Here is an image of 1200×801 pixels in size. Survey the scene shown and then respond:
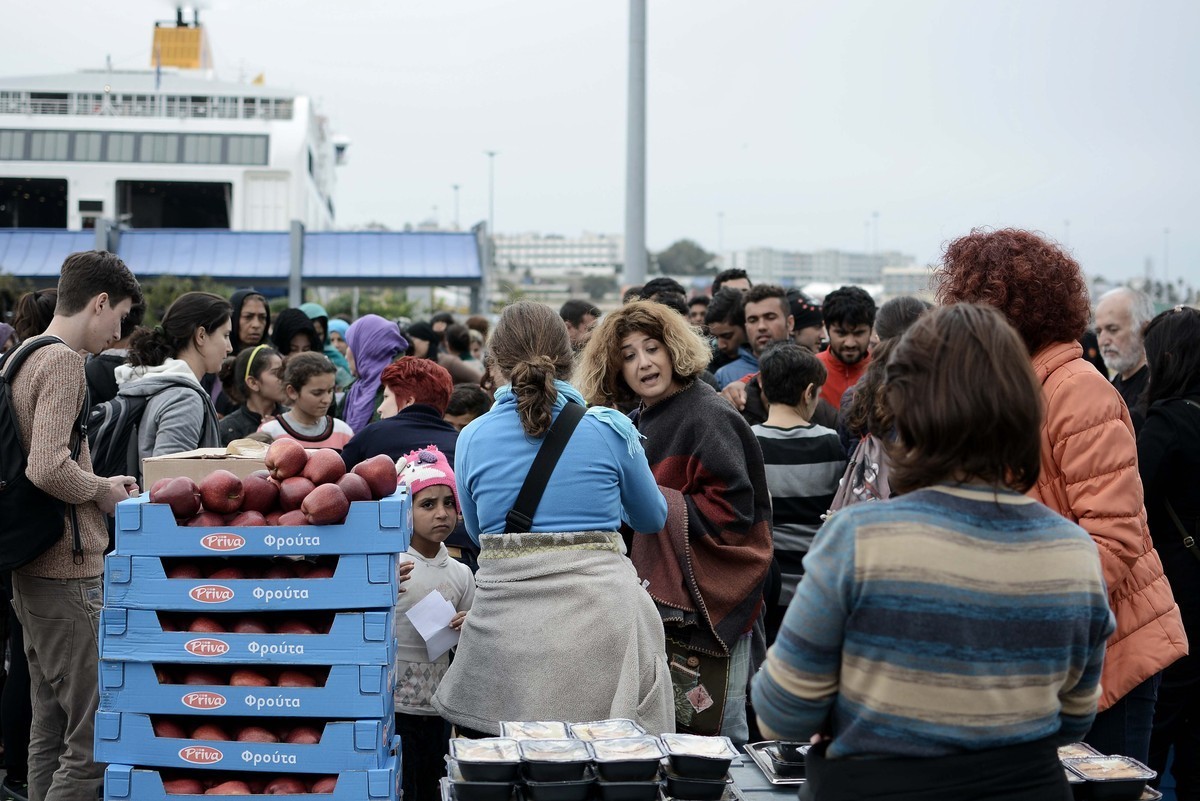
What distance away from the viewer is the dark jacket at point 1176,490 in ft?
14.0

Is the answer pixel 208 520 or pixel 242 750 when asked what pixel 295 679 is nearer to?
pixel 242 750

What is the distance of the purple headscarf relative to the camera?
24.7ft

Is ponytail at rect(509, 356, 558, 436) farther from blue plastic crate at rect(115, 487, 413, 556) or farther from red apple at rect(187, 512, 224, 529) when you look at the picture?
red apple at rect(187, 512, 224, 529)

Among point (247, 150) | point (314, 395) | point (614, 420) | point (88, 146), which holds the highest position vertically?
point (88, 146)

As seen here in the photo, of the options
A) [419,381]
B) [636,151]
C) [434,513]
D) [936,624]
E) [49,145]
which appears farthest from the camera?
[49,145]

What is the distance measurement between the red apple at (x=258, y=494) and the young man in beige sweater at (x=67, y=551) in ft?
3.43

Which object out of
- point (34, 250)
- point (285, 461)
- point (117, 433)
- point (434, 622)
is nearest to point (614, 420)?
point (285, 461)

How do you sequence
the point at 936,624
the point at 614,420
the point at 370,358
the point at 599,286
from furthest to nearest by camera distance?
the point at 599,286
the point at 370,358
the point at 614,420
the point at 936,624

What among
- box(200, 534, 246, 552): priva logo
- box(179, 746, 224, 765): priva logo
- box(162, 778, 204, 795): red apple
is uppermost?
box(200, 534, 246, 552): priva logo

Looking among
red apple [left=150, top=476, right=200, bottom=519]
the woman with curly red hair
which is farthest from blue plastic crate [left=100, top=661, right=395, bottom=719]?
the woman with curly red hair

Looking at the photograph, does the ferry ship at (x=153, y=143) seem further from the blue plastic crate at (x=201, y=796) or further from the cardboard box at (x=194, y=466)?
the blue plastic crate at (x=201, y=796)

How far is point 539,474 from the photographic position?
3547mm

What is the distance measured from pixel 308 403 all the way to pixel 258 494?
2780mm

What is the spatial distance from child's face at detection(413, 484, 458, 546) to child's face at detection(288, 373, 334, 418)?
1955 millimetres
